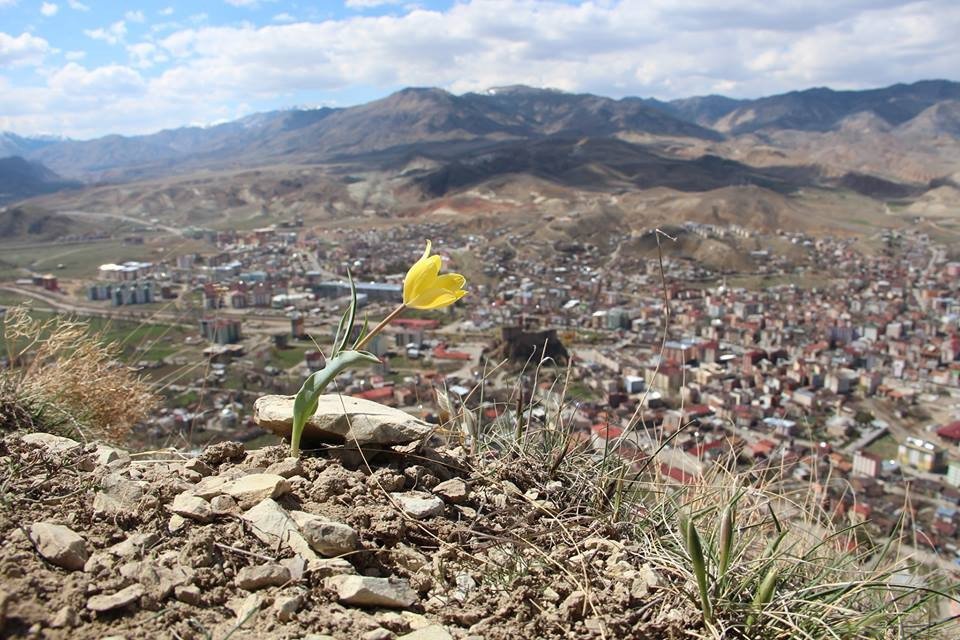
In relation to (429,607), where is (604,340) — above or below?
below

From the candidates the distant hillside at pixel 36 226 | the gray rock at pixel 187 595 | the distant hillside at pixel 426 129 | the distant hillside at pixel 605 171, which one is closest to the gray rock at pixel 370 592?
the gray rock at pixel 187 595

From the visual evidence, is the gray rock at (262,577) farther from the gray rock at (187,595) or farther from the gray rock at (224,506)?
the gray rock at (224,506)

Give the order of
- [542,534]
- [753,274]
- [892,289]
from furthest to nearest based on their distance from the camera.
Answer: [753,274] < [892,289] < [542,534]

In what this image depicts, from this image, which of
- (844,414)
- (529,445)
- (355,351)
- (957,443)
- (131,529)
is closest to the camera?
(131,529)

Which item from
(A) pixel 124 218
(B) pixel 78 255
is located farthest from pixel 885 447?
(A) pixel 124 218

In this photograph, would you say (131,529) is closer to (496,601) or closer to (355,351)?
(355,351)

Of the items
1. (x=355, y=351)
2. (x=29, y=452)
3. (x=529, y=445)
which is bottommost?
(x=529, y=445)

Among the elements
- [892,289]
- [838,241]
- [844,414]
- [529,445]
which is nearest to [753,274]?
[892,289]
